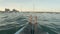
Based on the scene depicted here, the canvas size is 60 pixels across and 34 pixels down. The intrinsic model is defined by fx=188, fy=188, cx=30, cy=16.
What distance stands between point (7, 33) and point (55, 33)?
5.26 metres

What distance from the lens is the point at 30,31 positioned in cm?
1662

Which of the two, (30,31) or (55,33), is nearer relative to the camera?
(30,31)

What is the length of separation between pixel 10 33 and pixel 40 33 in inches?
180

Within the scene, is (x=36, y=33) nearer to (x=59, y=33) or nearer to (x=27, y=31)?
(x=27, y=31)

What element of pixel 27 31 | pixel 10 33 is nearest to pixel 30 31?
pixel 27 31

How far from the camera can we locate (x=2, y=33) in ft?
66.5

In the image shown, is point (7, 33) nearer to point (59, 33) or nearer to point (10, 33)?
point (10, 33)

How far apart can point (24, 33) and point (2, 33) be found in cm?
503

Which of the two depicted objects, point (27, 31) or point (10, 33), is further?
point (10, 33)

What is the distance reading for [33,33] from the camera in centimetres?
1675

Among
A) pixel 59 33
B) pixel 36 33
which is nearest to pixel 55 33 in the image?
pixel 59 33

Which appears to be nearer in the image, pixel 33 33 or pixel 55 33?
pixel 33 33

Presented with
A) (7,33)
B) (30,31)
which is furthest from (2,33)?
(30,31)

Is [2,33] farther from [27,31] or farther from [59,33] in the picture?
[59,33]
